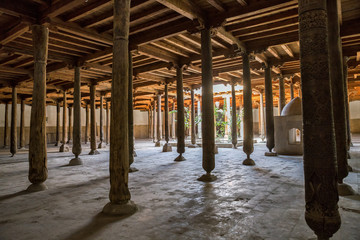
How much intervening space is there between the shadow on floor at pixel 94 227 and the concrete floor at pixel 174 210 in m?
0.01

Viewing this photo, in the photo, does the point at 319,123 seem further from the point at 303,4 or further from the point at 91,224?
the point at 91,224

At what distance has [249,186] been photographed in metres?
5.94

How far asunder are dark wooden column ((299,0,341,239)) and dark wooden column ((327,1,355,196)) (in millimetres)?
3201

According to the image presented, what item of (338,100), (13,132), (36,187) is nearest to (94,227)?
(36,187)

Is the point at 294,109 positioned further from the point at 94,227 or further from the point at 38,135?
the point at 94,227

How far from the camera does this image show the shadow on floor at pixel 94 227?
3.29 meters

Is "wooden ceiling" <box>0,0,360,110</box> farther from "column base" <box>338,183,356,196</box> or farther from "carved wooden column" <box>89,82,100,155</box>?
"column base" <box>338,183,356,196</box>

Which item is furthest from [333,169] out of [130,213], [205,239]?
[130,213]

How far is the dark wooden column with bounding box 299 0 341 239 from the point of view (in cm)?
246

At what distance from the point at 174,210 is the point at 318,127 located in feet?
9.08

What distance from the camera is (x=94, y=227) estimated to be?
142 inches

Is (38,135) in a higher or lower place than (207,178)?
higher

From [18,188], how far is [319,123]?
270 inches

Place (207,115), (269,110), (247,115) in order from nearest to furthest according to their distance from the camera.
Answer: (207,115) → (247,115) → (269,110)
